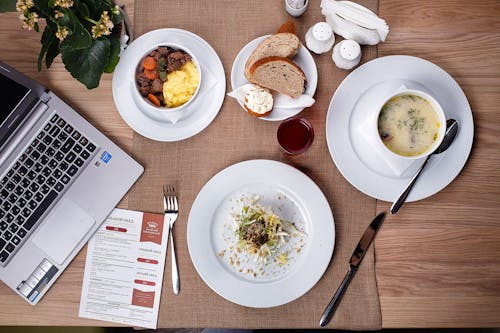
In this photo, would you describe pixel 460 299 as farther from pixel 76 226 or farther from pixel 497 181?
pixel 76 226

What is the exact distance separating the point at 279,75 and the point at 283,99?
7 centimetres

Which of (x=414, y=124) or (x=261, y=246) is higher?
(x=414, y=124)

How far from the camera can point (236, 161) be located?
1188 millimetres

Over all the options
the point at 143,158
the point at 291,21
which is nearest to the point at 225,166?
the point at 143,158

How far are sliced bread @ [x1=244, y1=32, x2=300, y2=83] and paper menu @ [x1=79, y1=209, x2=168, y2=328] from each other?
51 cm

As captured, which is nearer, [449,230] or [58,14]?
[58,14]

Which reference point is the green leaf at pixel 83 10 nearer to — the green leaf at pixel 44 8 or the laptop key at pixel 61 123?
the green leaf at pixel 44 8

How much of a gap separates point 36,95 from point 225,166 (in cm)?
54

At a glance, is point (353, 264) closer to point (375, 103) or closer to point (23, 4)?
point (375, 103)

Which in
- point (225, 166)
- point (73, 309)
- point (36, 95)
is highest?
point (36, 95)

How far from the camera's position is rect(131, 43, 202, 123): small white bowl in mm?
1098

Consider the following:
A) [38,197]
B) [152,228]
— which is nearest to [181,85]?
[152,228]

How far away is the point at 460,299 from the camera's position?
1.14m

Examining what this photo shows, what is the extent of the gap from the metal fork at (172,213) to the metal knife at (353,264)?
404 mm
